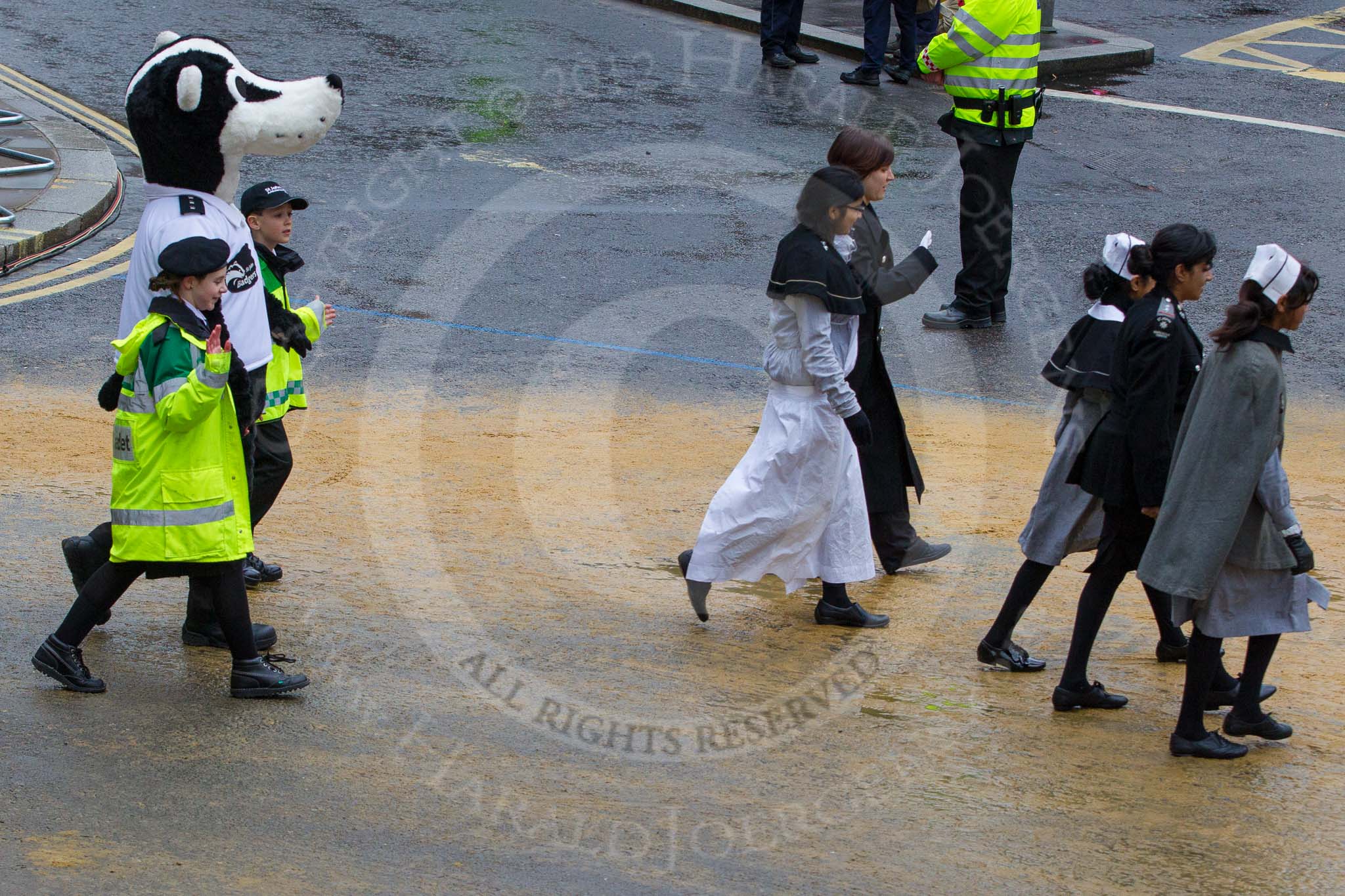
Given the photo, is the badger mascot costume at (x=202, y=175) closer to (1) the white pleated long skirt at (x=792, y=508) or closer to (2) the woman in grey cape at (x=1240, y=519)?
(1) the white pleated long skirt at (x=792, y=508)

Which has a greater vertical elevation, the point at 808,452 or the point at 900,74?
the point at 900,74

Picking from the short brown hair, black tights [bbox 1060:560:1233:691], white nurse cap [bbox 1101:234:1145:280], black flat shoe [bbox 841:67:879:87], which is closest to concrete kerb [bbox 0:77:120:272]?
the short brown hair

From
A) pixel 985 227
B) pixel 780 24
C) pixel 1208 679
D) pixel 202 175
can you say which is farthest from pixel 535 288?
pixel 780 24

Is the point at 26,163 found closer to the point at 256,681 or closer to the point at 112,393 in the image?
the point at 112,393

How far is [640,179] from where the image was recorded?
38.8ft

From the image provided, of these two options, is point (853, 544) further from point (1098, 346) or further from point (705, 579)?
point (1098, 346)

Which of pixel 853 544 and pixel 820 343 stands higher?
pixel 820 343

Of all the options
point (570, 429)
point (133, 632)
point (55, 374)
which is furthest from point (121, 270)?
point (133, 632)

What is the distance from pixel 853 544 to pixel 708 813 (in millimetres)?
1644

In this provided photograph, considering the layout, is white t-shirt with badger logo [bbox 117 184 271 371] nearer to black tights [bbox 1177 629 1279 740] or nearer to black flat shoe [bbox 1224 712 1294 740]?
black tights [bbox 1177 629 1279 740]

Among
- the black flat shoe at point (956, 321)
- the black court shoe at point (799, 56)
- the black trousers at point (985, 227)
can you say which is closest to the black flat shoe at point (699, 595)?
the black flat shoe at point (956, 321)

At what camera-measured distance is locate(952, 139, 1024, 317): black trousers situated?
955 cm

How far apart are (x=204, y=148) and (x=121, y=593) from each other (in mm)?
1584

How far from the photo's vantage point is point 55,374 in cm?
801
